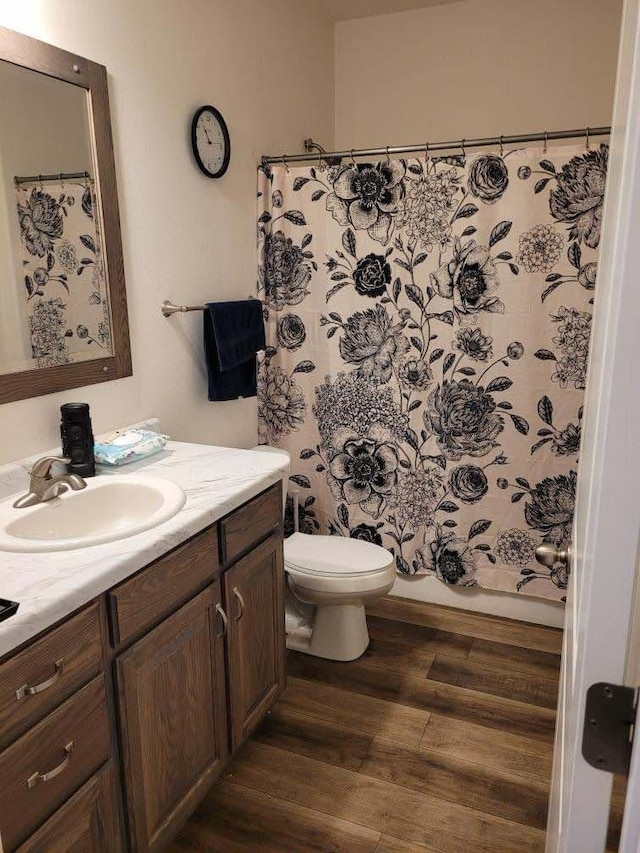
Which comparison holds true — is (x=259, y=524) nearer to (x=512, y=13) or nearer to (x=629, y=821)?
(x=629, y=821)

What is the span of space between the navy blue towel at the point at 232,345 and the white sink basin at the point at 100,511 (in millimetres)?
710

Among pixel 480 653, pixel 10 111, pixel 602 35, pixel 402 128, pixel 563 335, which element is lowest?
pixel 480 653

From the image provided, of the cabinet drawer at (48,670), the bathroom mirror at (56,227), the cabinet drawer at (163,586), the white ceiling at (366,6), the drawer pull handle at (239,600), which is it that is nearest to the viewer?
the cabinet drawer at (48,670)

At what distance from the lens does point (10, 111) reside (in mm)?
1619

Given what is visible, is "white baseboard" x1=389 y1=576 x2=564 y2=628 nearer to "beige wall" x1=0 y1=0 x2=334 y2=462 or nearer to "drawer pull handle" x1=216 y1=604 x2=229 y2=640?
"beige wall" x1=0 y1=0 x2=334 y2=462

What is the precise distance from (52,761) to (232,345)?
60.6 inches

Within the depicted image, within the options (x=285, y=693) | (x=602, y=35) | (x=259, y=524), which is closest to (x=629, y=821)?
(x=259, y=524)

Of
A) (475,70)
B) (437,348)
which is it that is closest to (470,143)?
(437,348)

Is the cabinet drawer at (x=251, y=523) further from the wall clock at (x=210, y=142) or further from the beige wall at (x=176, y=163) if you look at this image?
the wall clock at (x=210, y=142)

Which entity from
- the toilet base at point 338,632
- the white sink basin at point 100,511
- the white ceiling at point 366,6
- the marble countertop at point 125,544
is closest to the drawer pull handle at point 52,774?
the marble countertop at point 125,544

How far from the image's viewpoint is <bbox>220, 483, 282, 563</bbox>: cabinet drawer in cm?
168

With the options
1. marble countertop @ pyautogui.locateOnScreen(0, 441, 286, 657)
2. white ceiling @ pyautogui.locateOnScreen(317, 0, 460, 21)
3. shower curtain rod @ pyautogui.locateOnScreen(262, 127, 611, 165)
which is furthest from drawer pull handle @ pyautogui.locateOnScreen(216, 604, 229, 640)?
white ceiling @ pyautogui.locateOnScreen(317, 0, 460, 21)

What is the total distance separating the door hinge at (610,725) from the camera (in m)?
0.58

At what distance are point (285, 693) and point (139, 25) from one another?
2.22 meters
